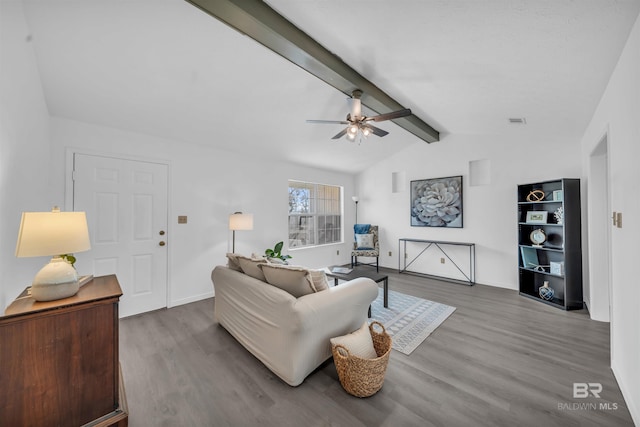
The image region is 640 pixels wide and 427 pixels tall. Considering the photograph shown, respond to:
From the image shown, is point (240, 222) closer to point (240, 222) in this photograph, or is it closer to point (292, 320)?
point (240, 222)

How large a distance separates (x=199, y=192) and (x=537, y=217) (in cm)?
498

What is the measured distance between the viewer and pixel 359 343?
1.89m

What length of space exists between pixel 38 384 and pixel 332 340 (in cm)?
163

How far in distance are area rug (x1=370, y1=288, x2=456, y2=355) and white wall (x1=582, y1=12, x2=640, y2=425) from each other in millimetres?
1318

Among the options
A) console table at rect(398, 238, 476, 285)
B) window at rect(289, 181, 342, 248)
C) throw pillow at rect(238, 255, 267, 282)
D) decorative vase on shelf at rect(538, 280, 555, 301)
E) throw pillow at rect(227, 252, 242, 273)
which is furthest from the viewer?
window at rect(289, 181, 342, 248)

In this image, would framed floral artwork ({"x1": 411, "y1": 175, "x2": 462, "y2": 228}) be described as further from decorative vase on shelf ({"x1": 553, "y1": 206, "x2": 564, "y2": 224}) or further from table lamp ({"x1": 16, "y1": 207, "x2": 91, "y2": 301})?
table lamp ({"x1": 16, "y1": 207, "x2": 91, "y2": 301})

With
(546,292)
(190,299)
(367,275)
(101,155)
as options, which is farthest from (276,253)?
(546,292)

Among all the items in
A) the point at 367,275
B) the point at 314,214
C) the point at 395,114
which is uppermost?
the point at 395,114

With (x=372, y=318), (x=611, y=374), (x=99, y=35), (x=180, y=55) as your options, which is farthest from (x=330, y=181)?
(x=611, y=374)

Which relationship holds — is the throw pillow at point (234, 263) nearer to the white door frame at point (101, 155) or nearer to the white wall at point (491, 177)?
the white door frame at point (101, 155)

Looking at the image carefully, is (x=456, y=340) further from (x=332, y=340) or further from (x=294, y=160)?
(x=294, y=160)

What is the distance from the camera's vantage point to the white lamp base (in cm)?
135

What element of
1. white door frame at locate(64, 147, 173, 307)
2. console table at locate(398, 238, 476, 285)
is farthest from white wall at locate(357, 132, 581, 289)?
white door frame at locate(64, 147, 173, 307)

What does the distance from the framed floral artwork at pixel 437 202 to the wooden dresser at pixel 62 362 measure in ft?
16.0
